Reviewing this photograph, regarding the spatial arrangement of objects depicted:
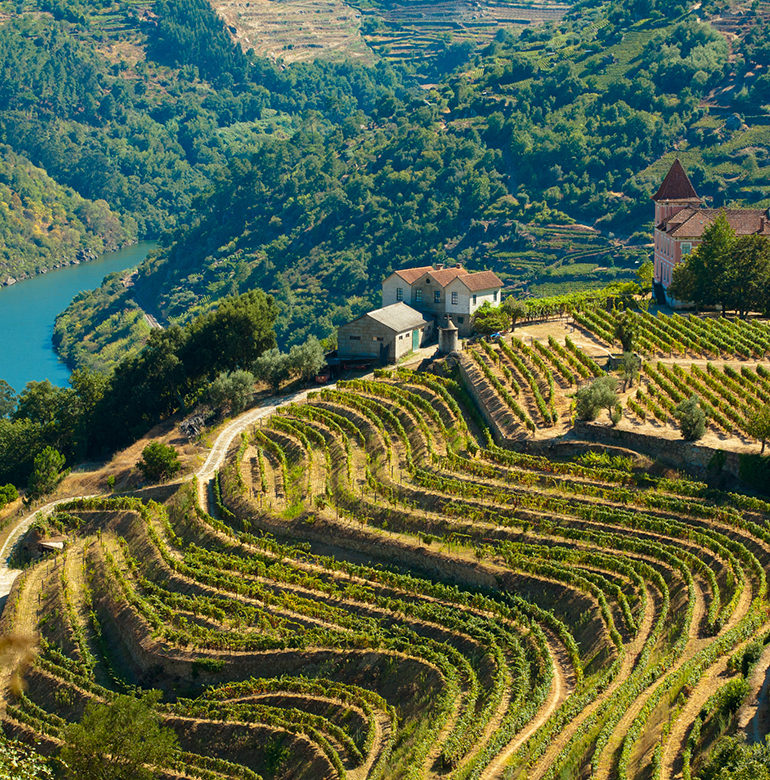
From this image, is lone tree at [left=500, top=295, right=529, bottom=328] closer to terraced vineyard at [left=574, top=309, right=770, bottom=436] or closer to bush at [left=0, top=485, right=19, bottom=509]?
terraced vineyard at [left=574, top=309, right=770, bottom=436]

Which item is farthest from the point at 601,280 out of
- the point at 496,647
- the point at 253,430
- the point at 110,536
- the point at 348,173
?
the point at 496,647

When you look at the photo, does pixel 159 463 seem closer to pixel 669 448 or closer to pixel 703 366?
pixel 669 448

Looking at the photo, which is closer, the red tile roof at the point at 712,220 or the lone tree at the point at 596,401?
the lone tree at the point at 596,401

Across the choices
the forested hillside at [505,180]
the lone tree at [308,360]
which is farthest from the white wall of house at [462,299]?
the forested hillside at [505,180]

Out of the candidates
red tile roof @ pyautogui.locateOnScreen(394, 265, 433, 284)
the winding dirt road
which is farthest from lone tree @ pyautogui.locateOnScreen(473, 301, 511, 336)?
the winding dirt road

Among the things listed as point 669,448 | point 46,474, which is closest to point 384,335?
point 46,474

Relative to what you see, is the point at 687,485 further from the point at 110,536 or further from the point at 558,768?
the point at 110,536

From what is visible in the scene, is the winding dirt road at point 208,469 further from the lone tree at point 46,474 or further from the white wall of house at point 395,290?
the white wall of house at point 395,290
